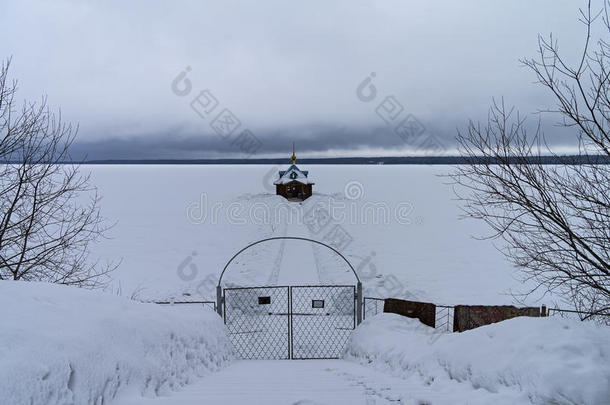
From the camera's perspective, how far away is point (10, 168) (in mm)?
8766

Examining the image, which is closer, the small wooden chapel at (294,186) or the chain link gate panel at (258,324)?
the chain link gate panel at (258,324)

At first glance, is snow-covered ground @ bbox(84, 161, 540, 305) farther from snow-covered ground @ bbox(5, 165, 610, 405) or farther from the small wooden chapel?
snow-covered ground @ bbox(5, 165, 610, 405)

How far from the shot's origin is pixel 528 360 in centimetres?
391

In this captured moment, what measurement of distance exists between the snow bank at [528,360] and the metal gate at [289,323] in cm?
453

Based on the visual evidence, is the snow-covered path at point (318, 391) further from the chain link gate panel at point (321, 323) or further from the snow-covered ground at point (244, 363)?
the chain link gate panel at point (321, 323)

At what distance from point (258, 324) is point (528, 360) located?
10.3 metres

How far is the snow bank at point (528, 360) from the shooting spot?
3.40 m

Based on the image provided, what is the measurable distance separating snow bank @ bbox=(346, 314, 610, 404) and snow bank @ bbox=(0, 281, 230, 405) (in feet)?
11.7

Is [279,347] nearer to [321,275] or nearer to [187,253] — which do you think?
[321,275]

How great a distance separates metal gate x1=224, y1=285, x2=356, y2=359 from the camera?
1120 cm

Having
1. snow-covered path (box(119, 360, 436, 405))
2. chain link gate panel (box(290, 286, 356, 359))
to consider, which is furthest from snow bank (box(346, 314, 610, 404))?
chain link gate panel (box(290, 286, 356, 359))

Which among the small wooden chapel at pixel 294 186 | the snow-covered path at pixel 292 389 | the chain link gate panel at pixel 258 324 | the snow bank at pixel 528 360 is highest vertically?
the small wooden chapel at pixel 294 186

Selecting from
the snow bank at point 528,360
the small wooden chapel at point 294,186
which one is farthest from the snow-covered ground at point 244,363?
the small wooden chapel at point 294,186

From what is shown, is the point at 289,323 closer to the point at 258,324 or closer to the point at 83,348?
the point at 258,324
